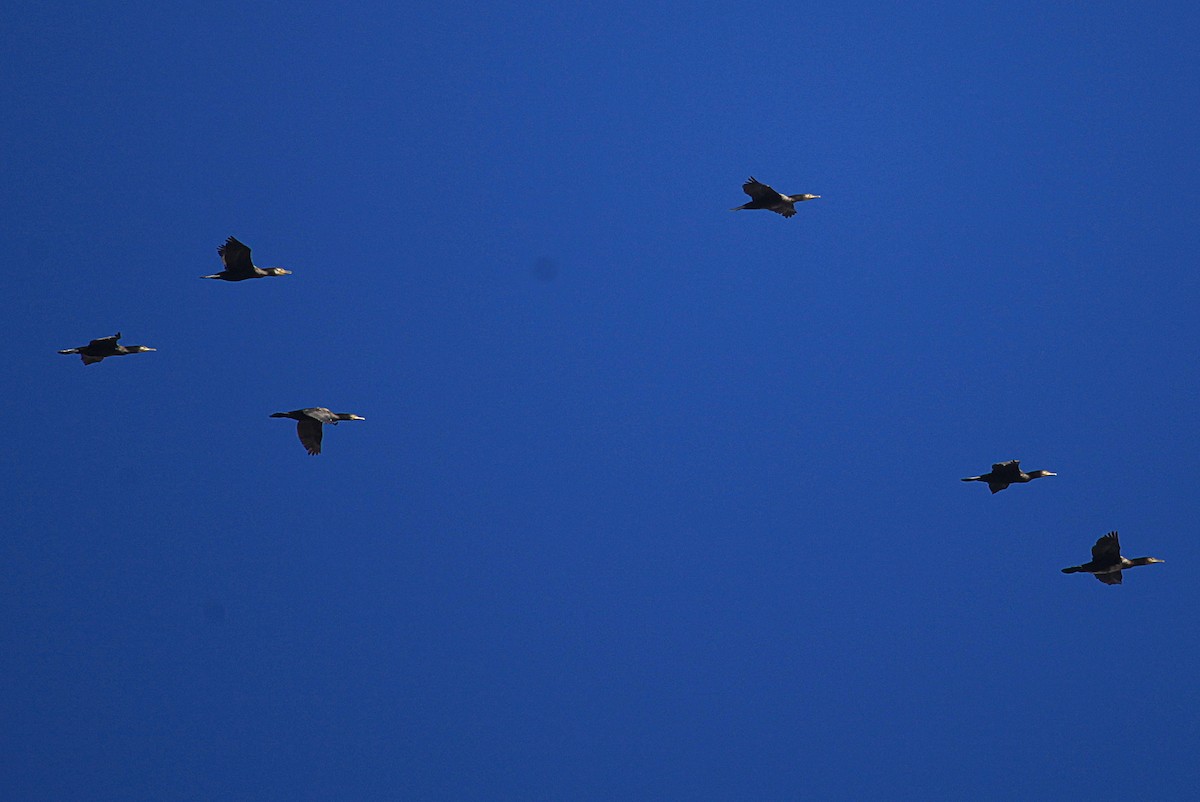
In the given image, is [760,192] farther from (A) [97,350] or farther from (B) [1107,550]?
(A) [97,350]

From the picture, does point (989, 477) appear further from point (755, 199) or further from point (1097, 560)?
point (755, 199)

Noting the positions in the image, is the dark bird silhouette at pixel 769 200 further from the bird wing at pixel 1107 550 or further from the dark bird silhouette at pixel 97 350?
the dark bird silhouette at pixel 97 350

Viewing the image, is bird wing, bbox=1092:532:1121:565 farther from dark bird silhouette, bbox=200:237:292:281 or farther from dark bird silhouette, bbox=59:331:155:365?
dark bird silhouette, bbox=59:331:155:365

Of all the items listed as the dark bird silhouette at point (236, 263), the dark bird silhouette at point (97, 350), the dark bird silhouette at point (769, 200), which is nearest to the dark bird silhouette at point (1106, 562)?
the dark bird silhouette at point (769, 200)

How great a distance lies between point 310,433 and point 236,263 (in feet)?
17.3

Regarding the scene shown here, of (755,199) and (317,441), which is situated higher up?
(755,199)

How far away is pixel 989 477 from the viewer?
134ft

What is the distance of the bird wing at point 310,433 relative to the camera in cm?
3934

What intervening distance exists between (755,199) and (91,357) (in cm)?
1970

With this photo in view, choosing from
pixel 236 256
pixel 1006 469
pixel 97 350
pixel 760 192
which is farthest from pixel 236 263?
pixel 1006 469

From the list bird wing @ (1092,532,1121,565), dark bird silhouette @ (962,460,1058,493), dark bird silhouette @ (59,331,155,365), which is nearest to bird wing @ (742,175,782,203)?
dark bird silhouette @ (962,460,1058,493)

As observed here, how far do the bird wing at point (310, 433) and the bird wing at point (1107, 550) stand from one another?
22582mm

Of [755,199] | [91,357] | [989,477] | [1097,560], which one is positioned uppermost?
[755,199]

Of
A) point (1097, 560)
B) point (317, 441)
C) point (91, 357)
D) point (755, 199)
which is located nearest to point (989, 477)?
point (1097, 560)
